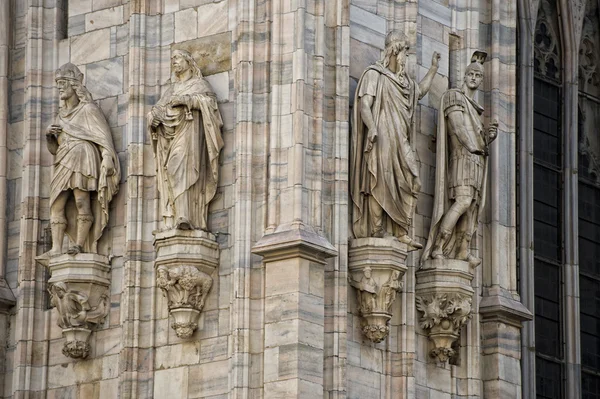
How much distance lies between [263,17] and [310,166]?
211 cm

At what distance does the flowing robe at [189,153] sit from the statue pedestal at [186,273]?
0.25 meters

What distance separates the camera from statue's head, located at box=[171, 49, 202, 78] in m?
33.5

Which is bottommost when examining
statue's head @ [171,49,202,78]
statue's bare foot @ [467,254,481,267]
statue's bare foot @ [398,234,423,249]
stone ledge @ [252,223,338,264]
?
stone ledge @ [252,223,338,264]

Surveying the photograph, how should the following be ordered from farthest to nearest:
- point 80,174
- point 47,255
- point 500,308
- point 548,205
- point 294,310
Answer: point 548,205, point 500,308, point 47,255, point 80,174, point 294,310

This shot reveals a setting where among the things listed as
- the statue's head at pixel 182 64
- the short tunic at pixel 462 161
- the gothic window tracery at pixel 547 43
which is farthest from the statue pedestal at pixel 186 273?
the gothic window tracery at pixel 547 43

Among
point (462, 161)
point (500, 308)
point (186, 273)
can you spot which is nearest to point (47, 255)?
point (186, 273)

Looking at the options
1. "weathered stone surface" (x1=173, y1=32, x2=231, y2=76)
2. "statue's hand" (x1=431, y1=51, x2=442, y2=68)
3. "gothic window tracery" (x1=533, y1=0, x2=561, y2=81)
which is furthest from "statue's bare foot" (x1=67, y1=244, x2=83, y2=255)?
"gothic window tracery" (x1=533, y1=0, x2=561, y2=81)

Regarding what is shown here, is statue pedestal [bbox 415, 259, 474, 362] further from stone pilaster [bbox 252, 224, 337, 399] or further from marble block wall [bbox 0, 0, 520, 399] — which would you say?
stone pilaster [bbox 252, 224, 337, 399]

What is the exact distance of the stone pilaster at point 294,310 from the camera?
3156 cm

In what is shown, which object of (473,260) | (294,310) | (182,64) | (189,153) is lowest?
(294,310)

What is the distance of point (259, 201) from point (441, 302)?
297 centimetres

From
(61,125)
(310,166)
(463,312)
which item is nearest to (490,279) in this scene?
(463,312)

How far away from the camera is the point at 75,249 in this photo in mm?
33812

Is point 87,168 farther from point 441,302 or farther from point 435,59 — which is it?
point 441,302
